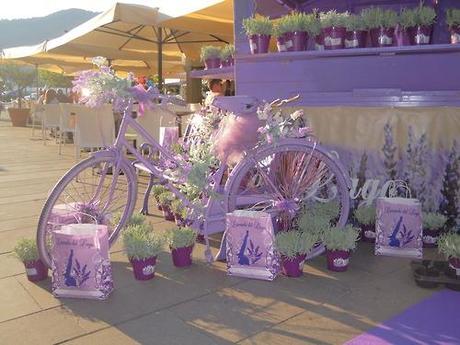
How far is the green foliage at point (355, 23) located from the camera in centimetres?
485

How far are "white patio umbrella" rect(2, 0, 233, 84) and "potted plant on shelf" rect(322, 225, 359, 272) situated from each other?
4.86 meters

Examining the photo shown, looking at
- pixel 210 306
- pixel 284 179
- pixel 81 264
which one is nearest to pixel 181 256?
pixel 210 306

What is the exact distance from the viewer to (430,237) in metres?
4.26

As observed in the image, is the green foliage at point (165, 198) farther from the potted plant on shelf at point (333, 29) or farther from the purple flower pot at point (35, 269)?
the potted plant on shelf at point (333, 29)

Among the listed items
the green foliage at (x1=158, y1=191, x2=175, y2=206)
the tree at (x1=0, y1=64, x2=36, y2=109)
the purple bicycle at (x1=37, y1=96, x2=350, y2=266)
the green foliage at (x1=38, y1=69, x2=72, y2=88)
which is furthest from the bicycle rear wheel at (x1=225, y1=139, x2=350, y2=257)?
the green foliage at (x1=38, y1=69, x2=72, y2=88)

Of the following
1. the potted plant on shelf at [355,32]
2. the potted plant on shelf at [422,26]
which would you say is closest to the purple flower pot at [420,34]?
the potted plant on shelf at [422,26]

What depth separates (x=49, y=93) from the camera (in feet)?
54.9

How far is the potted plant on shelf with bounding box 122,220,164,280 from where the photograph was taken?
3465 millimetres

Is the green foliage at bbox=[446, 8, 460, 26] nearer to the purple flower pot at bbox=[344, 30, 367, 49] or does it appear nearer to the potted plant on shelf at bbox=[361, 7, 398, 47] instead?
the potted plant on shelf at bbox=[361, 7, 398, 47]

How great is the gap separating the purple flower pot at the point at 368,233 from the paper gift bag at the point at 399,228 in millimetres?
302

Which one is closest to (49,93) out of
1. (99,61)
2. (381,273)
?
(99,61)

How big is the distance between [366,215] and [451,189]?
0.76 metres

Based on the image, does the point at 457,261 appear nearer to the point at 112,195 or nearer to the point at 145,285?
the point at 145,285

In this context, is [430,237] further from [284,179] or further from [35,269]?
[35,269]
